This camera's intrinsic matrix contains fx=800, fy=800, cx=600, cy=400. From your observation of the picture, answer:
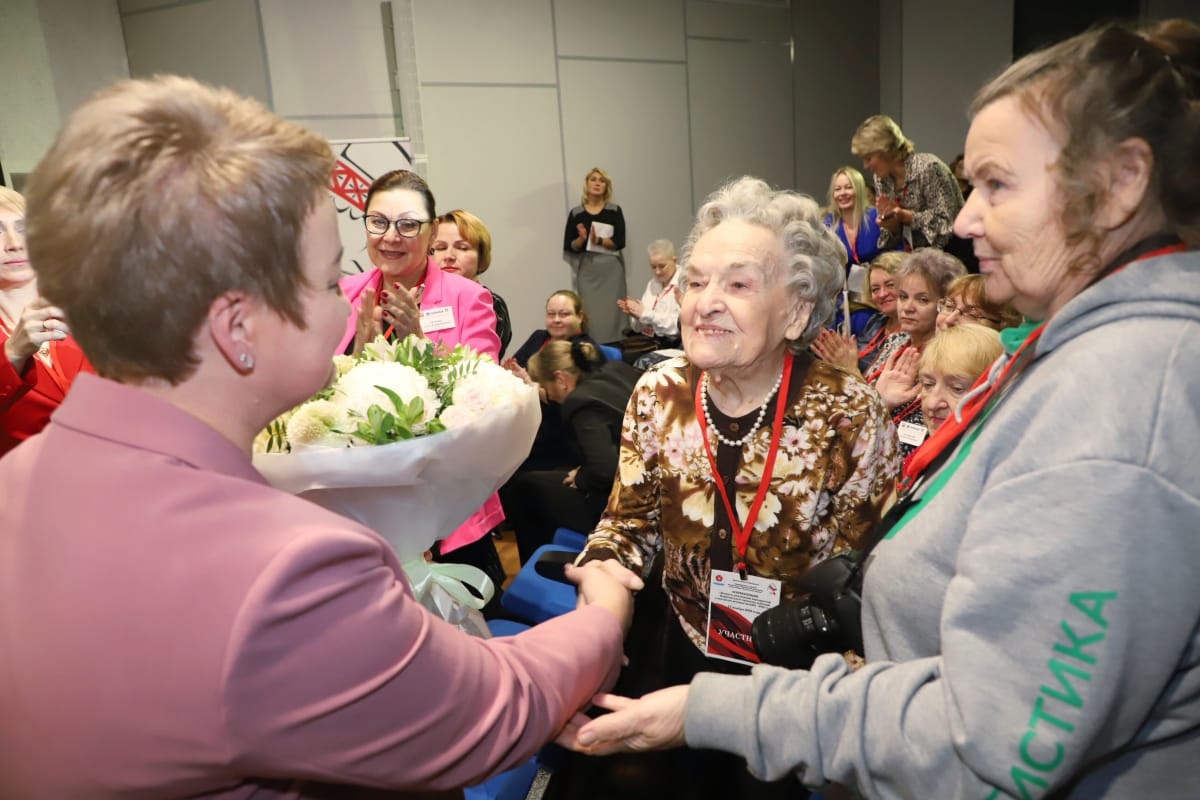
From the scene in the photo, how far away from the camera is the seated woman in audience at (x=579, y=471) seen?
10.5 ft

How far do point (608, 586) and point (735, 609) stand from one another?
1.38 feet

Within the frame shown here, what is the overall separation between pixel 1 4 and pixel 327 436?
6291 millimetres

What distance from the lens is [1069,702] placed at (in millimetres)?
752

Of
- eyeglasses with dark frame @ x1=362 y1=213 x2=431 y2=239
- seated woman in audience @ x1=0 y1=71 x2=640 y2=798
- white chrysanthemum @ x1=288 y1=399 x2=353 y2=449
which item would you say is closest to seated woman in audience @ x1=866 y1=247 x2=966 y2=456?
eyeglasses with dark frame @ x1=362 y1=213 x2=431 y2=239

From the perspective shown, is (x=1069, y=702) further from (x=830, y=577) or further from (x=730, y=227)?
(x=730, y=227)

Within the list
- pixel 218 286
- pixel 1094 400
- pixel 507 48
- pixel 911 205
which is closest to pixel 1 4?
pixel 507 48

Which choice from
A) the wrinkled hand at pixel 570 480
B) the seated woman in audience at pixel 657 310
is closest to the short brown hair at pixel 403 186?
the wrinkled hand at pixel 570 480

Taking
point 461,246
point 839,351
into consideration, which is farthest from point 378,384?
point 461,246

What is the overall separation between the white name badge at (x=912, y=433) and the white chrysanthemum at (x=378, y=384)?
79.5 inches

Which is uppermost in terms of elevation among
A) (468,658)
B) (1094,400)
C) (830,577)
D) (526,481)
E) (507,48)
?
(507,48)

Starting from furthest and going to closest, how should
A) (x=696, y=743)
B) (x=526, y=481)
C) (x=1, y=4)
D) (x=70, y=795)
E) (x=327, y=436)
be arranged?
(x=1, y=4) < (x=526, y=481) < (x=327, y=436) < (x=696, y=743) < (x=70, y=795)

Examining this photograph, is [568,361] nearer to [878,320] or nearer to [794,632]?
[878,320]

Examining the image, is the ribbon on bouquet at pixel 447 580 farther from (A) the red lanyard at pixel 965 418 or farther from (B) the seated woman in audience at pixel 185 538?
(A) the red lanyard at pixel 965 418

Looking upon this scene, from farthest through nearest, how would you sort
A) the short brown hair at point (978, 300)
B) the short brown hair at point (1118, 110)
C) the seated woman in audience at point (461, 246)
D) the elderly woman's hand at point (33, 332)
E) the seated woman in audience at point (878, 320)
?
the seated woman in audience at point (461, 246), the seated woman in audience at point (878, 320), the short brown hair at point (978, 300), the elderly woman's hand at point (33, 332), the short brown hair at point (1118, 110)
